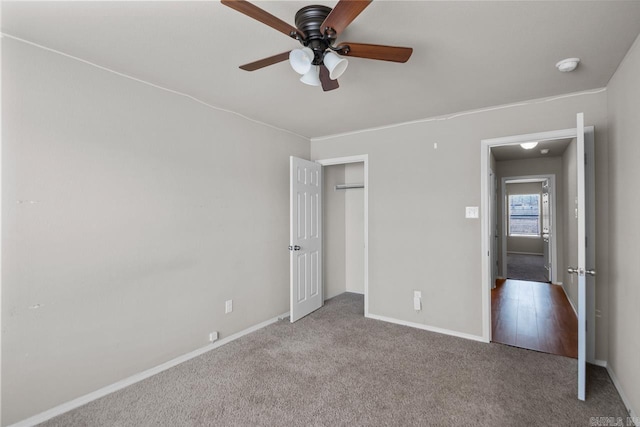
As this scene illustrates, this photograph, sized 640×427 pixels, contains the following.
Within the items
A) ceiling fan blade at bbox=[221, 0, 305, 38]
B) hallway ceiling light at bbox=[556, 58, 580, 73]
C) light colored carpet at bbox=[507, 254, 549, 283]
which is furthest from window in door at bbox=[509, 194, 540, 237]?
ceiling fan blade at bbox=[221, 0, 305, 38]

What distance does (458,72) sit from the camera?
7.55 ft

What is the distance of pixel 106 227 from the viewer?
88.5 inches

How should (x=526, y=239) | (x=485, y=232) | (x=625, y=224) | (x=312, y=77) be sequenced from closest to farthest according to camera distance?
(x=312, y=77)
(x=625, y=224)
(x=485, y=232)
(x=526, y=239)

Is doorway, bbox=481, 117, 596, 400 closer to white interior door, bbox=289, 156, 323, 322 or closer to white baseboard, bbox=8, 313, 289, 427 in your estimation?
white interior door, bbox=289, 156, 323, 322

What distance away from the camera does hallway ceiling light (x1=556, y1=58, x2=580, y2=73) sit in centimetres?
210

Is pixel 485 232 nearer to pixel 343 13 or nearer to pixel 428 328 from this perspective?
pixel 428 328

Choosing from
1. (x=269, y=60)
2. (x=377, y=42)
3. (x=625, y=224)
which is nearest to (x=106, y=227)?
(x=269, y=60)

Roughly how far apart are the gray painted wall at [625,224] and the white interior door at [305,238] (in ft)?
9.23

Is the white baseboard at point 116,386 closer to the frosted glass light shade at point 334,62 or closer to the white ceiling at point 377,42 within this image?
the white ceiling at point 377,42

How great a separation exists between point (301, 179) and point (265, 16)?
2.47 m

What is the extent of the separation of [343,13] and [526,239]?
397 inches

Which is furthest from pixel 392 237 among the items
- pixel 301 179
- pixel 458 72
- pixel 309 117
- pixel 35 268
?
pixel 35 268

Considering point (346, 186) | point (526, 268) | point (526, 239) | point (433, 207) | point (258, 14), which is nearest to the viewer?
point (258, 14)

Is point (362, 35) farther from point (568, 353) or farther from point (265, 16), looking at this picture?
point (568, 353)
